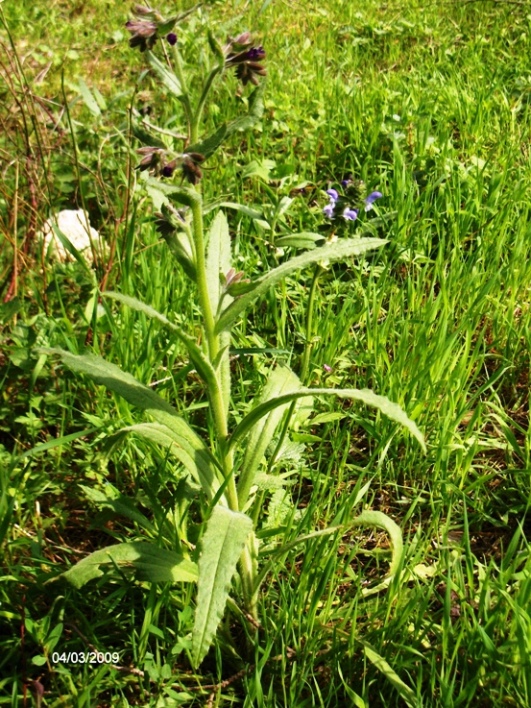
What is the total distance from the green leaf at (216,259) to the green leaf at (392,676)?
89cm

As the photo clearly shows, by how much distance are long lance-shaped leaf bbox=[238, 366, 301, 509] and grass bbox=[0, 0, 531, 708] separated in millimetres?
199

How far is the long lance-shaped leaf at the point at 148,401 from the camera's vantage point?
168cm

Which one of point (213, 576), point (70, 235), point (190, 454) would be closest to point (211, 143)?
point (190, 454)

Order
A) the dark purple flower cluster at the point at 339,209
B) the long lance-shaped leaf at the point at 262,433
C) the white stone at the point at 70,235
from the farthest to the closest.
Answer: the white stone at the point at 70,235, the dark purple flower cluster at the point at 339,209, the long lance-shaped leaf at the point at 262,433

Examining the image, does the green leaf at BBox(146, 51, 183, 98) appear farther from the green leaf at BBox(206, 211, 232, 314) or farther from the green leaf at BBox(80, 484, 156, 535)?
the green leaf at BBox(80, 484, 156, 535)

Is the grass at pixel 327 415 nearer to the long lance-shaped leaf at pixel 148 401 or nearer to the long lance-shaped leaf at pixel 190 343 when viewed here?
the long lance-shaped leaf at pixel 148 401

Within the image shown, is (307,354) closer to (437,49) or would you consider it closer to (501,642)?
(501,642)

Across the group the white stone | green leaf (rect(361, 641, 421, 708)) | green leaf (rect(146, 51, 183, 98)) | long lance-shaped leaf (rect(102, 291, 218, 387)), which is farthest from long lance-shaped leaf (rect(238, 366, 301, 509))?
the white stone

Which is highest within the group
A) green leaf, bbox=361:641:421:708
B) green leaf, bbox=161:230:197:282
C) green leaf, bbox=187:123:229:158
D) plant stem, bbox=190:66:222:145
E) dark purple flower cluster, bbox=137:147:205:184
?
plant stem, bbox=190:66:222:145

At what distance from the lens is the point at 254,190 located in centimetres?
339

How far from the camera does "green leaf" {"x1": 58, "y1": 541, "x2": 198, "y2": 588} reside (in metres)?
1.65

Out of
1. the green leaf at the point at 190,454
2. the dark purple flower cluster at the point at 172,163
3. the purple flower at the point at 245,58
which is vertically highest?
the purple flower at the point at 245,58

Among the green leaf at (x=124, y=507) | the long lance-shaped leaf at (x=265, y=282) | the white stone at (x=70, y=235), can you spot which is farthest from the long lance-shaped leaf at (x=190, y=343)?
the white stone at (x=70, y=235)

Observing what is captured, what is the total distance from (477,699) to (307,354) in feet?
3.70
